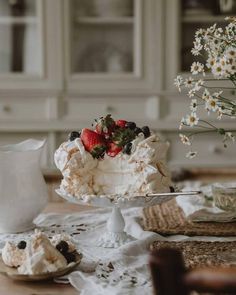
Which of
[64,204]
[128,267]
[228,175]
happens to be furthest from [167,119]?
[128,267]

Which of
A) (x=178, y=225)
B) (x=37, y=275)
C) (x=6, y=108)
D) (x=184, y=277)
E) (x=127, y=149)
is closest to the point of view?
(x=184, y=277)

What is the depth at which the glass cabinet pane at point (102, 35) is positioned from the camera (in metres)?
3.00

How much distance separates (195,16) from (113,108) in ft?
2.11

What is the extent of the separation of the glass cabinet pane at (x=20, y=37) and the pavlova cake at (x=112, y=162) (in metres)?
1.71

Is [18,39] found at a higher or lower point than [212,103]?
higher

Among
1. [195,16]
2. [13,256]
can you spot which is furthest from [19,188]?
[195,16]

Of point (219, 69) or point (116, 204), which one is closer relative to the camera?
point (219, 69)

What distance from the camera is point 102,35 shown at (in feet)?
10.1

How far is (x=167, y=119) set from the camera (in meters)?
2.99

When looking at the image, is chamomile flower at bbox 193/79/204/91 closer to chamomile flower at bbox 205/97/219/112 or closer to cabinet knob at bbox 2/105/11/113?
chamomile flower at bbox 205/97/219/112

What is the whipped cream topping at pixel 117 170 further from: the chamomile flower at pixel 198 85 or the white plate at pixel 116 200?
the chamomile flower at pixel 198 85

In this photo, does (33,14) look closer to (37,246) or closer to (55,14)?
(55,14)

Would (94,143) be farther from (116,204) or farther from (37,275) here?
(37,275)

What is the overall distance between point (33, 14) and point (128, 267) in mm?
2098
